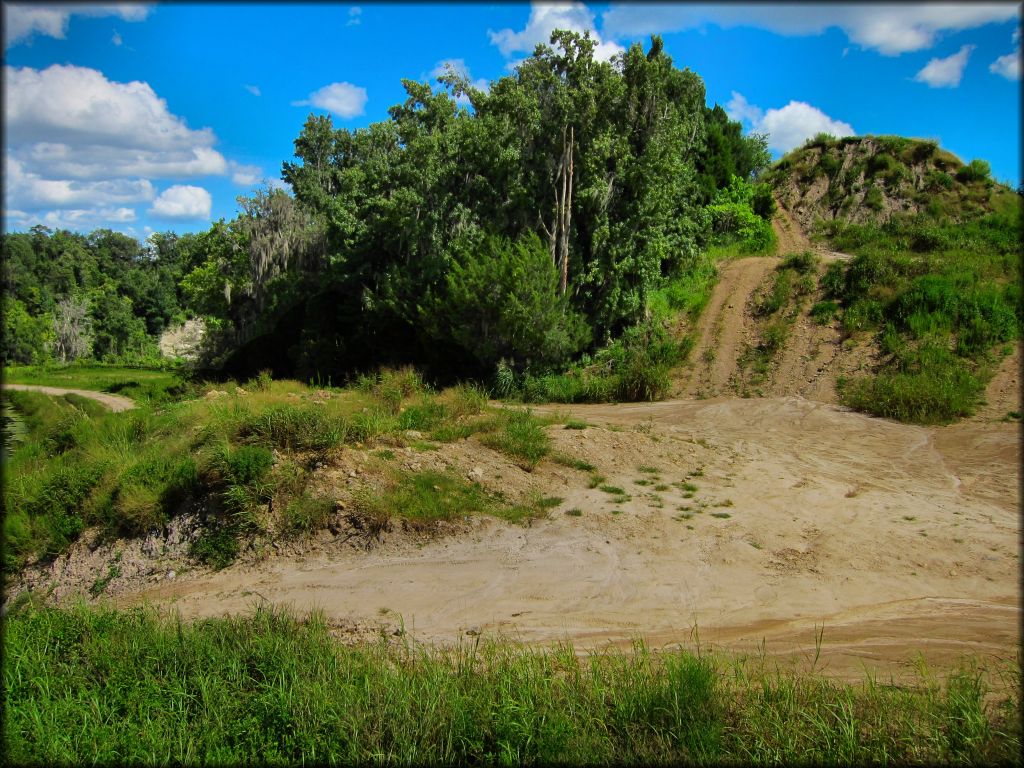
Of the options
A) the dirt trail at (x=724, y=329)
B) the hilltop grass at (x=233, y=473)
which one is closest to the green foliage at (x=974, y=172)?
the dirt trail at (x=724, y=329)

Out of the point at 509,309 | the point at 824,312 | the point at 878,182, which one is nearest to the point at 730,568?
the point at 509,309

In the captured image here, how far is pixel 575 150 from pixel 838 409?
11.3 metres

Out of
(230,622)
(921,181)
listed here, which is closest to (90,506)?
(230,622)

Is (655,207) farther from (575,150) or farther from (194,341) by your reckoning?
(194,341)

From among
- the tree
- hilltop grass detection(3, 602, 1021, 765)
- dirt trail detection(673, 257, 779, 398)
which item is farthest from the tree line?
the tree

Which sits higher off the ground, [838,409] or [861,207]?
[861,207]

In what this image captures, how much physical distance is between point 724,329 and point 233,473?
1601cm

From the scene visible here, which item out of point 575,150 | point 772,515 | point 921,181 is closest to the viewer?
point 772,515

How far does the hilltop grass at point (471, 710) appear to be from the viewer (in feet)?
14.2

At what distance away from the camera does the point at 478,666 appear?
18.8 feet

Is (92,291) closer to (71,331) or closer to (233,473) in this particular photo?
(71,331)

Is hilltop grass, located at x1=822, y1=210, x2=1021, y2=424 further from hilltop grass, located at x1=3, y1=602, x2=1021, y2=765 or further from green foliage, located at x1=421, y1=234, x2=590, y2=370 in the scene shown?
hilltop grass, located at x1=3, y1=602, x2=1021, y2=765

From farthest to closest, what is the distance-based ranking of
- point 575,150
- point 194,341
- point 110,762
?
point 194,341 → point 575,150 → point 110,762

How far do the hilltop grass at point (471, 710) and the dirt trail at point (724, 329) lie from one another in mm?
13786
